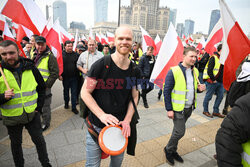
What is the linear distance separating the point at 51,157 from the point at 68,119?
1600mm

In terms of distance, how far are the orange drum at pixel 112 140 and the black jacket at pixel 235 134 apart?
0.82 metres

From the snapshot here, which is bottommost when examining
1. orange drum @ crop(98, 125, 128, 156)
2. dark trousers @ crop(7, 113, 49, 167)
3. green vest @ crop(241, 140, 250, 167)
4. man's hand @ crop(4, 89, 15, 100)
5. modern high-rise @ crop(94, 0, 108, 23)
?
dark trousers @ crop(7, 113, 49, 167)

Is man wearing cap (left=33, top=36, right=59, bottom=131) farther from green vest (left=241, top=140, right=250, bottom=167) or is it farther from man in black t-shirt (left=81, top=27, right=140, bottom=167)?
green vest (left=241, top=140, right=250, bottom=167)

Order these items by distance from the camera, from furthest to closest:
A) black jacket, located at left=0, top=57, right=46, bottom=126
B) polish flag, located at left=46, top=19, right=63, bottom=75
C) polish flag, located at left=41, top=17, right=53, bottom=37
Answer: polish flag, located at left=46, top=19, right=63, bottom=75
polish flag, located at left=41, top=17, right=53, bottom=37
black jacket, located at left=0, top=57, right=46, bottom=126

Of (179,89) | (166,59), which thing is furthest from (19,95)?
(166,59)

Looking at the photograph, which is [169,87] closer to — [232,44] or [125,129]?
[232,44]

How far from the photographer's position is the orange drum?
151 centimetres

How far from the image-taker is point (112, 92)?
1.66m

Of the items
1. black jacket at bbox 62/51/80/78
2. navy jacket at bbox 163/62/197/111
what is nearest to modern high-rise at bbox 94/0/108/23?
black jacket at bbox 62/51/80/78

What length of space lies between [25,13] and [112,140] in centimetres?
320

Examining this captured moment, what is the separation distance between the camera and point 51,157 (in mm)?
2820

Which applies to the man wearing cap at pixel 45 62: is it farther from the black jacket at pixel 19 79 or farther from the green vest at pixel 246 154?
the green vest at pixel 246 154

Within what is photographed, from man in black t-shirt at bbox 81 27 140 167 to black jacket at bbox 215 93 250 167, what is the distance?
0.81m

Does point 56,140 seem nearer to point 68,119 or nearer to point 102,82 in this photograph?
point 68,119
